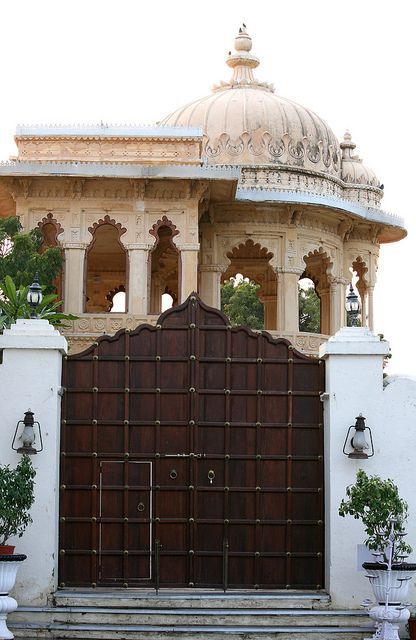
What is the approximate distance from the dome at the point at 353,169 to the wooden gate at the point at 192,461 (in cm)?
1736

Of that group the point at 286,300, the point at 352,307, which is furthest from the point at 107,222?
the point at 352,307

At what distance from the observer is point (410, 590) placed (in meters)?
14.5

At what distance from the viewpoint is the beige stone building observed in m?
26.3

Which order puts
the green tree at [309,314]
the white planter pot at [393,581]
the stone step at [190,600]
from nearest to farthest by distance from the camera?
the white planter pot at [393,581]
the stone step at [190,600]
the green tree at [309,314]

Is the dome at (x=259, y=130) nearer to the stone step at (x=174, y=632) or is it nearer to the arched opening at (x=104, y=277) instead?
the arched opening at (x=104, y=277)

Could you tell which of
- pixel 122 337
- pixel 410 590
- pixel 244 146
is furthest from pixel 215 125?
pixel 410 590

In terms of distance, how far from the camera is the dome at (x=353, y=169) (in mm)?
31922

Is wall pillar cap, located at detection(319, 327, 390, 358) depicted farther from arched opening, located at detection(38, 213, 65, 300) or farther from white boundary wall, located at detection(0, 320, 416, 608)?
arched opening, located at detection(38, 213, 65, 300)

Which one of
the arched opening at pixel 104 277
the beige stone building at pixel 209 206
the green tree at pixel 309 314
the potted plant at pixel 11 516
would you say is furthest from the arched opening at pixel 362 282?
the potted plant at pixel 11 516

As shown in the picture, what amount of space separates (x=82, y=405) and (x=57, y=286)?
1352 centimetres

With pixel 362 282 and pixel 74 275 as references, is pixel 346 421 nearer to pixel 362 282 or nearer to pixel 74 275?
pixel 74 275

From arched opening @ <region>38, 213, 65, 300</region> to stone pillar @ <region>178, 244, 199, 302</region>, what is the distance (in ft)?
8.32

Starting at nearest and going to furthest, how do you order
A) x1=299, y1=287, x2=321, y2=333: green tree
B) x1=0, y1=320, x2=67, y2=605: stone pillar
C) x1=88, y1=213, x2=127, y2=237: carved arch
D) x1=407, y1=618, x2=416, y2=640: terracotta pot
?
1. x1=407, y1=618, x2=416, y2=640: terracotta pot
2. x1=0, y1=320, x2=67, y2=605: stone pillar
3. x1=88, y1=213, x2=127, y2=237: carved arch
4. x1=299, y1=287, x2=321, y2=333: green tree

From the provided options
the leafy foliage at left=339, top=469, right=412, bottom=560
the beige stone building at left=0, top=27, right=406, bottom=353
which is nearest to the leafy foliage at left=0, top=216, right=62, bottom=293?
the beige stone building at left=0, top=27, right=406, bottom=353
